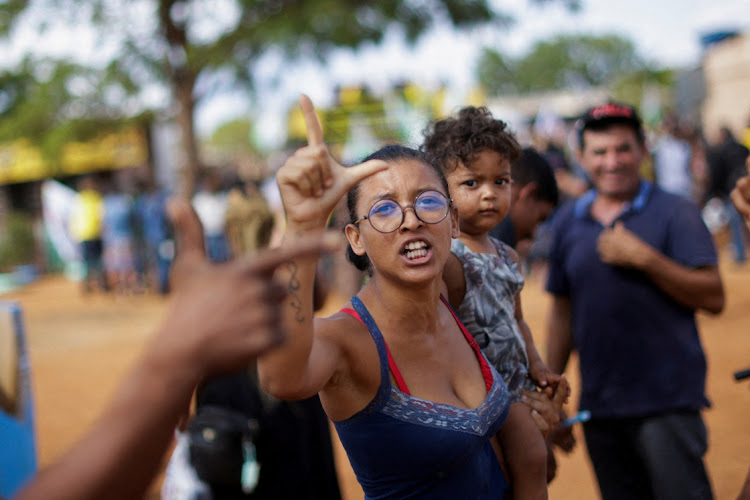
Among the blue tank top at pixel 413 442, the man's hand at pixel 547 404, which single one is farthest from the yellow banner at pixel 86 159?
the blue tank top at pixel 413 442

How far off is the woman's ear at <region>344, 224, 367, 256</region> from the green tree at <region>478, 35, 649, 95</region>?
8102cm

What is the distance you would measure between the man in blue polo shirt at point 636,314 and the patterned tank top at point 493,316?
925 mm

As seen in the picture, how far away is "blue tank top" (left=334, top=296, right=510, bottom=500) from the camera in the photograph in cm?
176

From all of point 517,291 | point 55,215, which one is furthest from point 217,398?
point 55,215

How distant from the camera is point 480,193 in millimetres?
2355

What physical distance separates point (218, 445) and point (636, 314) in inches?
75.5

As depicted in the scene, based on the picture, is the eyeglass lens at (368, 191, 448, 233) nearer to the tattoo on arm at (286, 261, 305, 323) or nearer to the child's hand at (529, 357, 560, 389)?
the tattoo on arm at (286, 261, 305, 323)

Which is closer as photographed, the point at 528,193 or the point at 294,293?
the point at 294,293

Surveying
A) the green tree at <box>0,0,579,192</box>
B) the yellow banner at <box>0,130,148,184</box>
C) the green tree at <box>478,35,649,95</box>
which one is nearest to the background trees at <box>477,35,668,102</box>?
the green tree at <box>478,35,649,95</box>

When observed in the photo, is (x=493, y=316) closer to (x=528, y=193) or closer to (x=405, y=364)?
(x=405, y=364)

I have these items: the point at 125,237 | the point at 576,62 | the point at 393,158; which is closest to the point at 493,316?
the point at 393,158

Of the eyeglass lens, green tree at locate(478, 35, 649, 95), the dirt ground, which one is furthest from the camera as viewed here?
green tree at locate(478, 35, 649, 95)

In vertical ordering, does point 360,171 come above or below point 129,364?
above

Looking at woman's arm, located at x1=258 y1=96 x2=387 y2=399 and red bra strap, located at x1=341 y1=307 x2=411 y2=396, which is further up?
woman's arm, located at x1=258 y1=96 x2=387 y2=399
